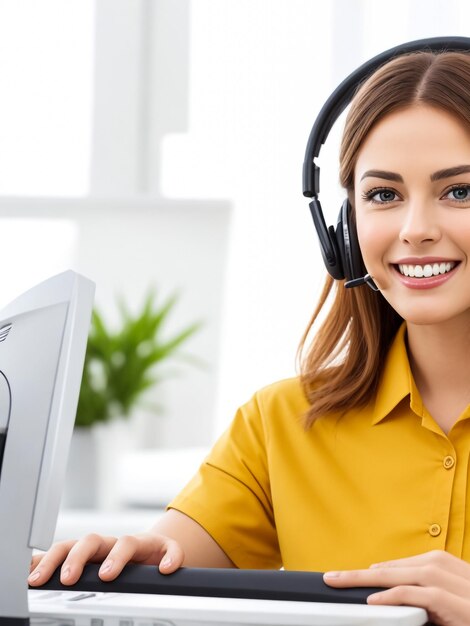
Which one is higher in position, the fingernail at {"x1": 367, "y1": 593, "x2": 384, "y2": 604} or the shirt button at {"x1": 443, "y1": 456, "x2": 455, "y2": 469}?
the shirt button at {"x1": 443, "y1": 456, "x2": 455, "y2": 469}

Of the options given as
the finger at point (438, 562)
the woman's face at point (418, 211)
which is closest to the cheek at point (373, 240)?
the woman's face at point (418, 211)

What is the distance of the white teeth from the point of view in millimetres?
978

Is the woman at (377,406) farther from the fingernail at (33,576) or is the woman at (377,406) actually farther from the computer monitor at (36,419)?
the computer monitor at (36,419)

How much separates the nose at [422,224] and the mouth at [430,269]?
29mm

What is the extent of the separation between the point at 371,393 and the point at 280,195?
1319mm

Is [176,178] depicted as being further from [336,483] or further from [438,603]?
[438,603]

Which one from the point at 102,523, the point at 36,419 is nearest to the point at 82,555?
the point at 36,419

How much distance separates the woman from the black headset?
0.05 feet

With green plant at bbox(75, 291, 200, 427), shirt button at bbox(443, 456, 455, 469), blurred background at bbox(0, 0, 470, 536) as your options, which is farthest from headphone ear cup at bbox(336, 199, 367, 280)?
green plant at bbox(75, 291, 200, 427)

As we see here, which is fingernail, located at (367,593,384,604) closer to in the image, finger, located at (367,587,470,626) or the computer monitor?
finger, located at (367,587,470,626)

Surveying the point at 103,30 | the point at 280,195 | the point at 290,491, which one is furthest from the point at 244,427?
the point at 103,30

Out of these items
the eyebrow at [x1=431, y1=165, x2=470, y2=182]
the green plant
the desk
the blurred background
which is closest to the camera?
the eyebrow at [x1=431, y1=165, x2=470, y2=182]

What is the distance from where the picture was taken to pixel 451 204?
961mm

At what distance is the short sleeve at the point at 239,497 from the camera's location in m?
1.15
